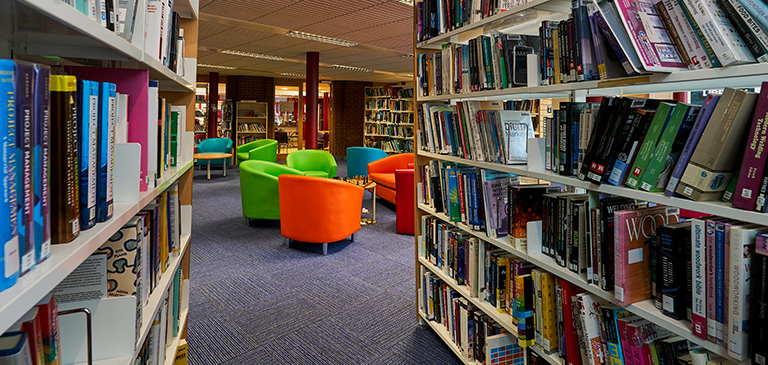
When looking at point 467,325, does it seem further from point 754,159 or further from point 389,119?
point 389,119

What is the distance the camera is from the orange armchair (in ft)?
13.1

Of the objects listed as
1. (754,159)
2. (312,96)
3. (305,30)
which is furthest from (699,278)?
(312,96)

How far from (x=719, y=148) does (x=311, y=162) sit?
662 cm

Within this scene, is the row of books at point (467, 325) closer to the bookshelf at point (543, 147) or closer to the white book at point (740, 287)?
the bookshelf at point (543, 147)

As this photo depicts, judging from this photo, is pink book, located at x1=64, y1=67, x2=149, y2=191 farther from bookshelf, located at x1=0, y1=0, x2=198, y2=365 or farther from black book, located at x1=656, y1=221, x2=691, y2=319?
black book, located at x1=656, y1=221, x2=691, y2=319

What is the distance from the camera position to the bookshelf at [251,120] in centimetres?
1278

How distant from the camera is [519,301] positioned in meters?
1.75

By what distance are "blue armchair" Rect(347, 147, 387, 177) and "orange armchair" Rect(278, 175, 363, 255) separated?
4.12 m

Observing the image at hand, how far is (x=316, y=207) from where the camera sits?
4039mm

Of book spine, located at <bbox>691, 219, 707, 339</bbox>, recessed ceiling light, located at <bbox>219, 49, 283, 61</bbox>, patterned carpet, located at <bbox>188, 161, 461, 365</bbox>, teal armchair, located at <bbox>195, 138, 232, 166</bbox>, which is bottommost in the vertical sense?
patterned carpet, located at <bbox>188, 161, 461, 365</bbox>

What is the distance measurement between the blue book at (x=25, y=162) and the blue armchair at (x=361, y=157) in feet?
25.6

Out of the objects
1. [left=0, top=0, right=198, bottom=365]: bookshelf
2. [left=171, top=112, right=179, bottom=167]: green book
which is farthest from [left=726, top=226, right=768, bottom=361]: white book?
[left=171, top=112, right=179, bottom=167]: green book

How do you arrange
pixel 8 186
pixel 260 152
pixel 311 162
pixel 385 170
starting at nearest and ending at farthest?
pixel 8 186
pixel 385 170
pixel 311 162
pixel 260 152

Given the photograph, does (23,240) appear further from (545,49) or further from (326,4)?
(326,4)
